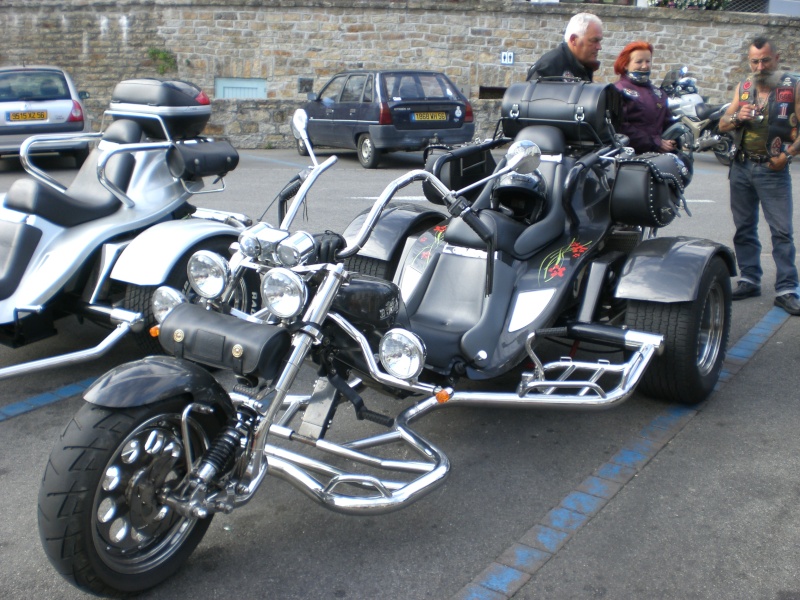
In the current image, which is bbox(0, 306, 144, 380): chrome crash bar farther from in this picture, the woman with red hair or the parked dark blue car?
the parked dark blue car

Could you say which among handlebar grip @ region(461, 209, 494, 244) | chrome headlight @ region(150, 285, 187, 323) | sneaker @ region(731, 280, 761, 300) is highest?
handlebar grip @ region(461, 209, 494, 244)

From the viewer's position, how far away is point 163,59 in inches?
897

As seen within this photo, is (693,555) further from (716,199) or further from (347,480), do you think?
(716,199)

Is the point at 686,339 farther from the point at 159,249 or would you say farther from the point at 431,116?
the point at 431,116

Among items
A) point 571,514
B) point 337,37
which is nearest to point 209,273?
point 571,514

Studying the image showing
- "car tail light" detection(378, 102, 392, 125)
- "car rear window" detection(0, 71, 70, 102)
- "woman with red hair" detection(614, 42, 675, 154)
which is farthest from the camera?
"car tail light" detection(378, 102, 392, 125)

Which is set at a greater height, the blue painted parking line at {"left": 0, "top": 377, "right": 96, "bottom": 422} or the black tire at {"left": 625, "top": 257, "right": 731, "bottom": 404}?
the black tire at {"left": 625, "top": 257, "right": 731, "bottom": 404}

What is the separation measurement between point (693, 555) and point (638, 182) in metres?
2.02

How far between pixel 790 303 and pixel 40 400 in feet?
Answer: 16.0

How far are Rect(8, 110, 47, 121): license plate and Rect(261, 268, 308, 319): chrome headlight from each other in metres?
12.0

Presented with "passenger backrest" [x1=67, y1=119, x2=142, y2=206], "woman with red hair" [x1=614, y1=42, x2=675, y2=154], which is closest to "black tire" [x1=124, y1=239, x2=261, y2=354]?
"passenger backrest" [x1=67, y1=119, x2=142, y2=206]

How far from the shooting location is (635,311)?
14.3 feet

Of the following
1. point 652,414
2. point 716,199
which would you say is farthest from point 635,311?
point 716,199

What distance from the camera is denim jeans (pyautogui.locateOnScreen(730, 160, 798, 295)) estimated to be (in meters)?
6.22
